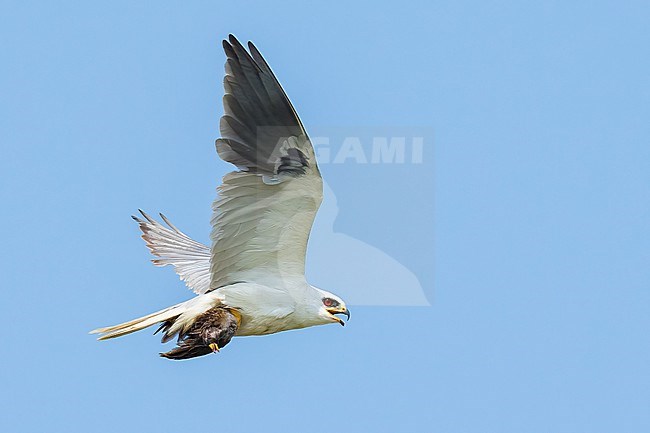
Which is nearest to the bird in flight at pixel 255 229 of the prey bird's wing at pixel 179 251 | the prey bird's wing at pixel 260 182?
the prey bird's wing at pixel 260 182

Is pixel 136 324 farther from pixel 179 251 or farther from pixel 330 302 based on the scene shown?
pixel 179 251

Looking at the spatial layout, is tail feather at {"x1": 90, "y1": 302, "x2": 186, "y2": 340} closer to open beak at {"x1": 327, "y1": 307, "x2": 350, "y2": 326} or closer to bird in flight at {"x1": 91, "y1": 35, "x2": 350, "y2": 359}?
bird in flight at {"x1": 91, "y1": 35, "x2": 350, "y2": 359}

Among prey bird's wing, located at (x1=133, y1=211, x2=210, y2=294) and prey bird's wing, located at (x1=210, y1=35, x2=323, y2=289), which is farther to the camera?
prey bird's wing, located at (x1=133, y1=211, x2=210, y2=294)

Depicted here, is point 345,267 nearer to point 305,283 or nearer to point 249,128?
point 305,283

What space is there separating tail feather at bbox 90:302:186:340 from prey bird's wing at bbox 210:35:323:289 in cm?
69

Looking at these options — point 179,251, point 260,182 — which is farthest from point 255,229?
point 179,251

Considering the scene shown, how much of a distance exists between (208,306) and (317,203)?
135 centimetres

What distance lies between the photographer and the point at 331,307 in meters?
10.9

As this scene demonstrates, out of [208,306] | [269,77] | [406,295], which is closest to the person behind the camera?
[269,77]

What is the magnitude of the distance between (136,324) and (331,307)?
1832mm

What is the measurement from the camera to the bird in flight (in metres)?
9.88

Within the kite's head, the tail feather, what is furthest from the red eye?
the tail feather

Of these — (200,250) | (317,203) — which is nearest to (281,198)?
(317,203)

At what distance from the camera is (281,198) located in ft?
33.7
